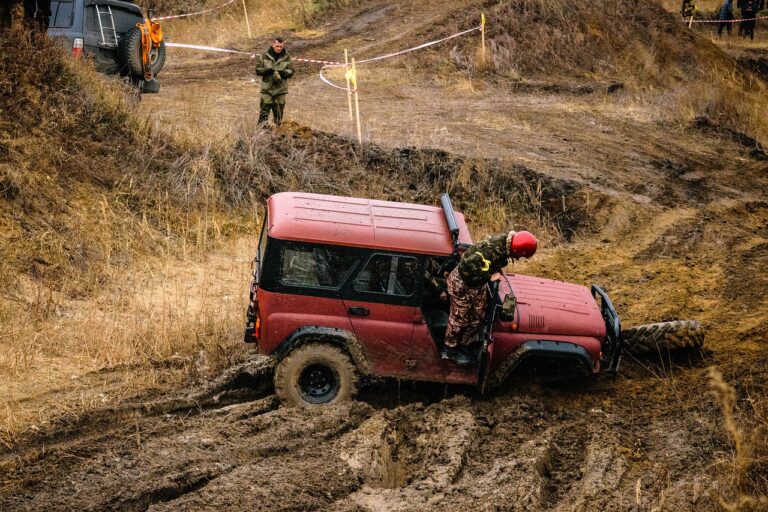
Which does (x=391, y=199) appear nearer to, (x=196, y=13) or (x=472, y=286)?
(x=472, y=286)

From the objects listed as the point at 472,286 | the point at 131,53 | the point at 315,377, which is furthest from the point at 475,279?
the point at 131,53

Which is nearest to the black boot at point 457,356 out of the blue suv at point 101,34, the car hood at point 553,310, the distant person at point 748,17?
the car hood at point 553,310

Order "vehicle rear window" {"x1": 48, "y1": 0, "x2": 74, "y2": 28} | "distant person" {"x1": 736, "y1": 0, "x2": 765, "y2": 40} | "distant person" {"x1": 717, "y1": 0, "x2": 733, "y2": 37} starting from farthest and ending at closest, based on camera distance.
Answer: "distant person" {"x1": 736, "y1": 0, "x2": 765, "y2": 40} < "distant person" {"x1": 717, "y1": 0, "x2": 733, "y2": 37} < "vehicle rear window" {"x1": 48, "y1": 0, "x2": 74, "y2": 28}

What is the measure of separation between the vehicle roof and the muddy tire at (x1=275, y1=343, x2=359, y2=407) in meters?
0.91

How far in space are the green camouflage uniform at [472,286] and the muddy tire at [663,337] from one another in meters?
1.81

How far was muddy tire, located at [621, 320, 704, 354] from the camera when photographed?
333 inches

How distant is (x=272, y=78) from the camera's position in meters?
14.2

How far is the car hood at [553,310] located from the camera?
25.2ft

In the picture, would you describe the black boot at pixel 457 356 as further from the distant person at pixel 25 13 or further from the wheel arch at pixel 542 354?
the distant person at pixel 25 13

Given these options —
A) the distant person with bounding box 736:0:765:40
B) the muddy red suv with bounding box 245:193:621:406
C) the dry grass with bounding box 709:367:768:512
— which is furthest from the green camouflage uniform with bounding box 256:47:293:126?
the distant person with bounding box 736:0:765:40

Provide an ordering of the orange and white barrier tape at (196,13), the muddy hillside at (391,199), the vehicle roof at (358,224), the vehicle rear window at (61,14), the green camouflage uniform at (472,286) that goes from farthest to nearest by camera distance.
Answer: the orange and white barrier tape at (196,13)
the vehicle rear window at (61,14)
the vehicle roof at (358,224)
the green camouflage uniform at (472,286)
the muddy hillside at (391,199)

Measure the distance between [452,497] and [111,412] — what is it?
287 cm

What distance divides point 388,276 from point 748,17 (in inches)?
1093

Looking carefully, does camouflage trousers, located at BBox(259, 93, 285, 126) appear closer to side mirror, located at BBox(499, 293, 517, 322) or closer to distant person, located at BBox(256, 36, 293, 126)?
distant person, located at BBox(256, 36, 293, 126)
